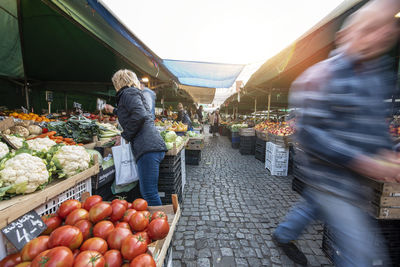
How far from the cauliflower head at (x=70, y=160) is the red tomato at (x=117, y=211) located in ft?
1.94

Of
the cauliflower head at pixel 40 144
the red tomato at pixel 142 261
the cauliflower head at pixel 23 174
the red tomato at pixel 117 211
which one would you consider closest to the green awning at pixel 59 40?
the cauliflower head at pixel 40 144

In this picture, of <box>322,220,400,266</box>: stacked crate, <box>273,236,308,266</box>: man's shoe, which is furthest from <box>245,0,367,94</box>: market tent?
<box>273,236,308,266</box>: man's shoe

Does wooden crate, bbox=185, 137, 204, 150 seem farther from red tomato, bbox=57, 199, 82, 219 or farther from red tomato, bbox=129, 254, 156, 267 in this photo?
red tomato, bbox=129, 254, 156, 267

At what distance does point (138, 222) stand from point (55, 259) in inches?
17.2

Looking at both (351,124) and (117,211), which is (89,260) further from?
(351,124)

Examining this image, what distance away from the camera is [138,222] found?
3.51ft

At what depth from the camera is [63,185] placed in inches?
50.6

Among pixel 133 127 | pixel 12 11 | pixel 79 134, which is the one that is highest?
pixel 12 11

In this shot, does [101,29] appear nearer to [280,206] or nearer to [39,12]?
[39,12]

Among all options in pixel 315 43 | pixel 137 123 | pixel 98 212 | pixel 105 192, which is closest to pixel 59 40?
pixel 137 123

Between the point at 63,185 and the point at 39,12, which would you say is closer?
the point at 63,185

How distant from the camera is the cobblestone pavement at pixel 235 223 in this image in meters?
1.89

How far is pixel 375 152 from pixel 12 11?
213 inches

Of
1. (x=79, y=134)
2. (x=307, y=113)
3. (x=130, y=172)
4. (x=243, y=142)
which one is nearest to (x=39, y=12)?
(x=79, y=134)
